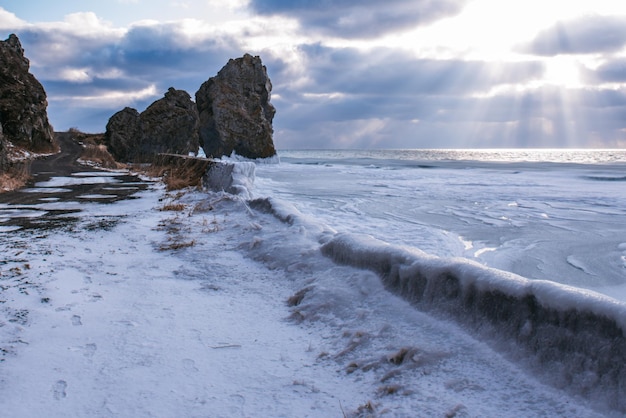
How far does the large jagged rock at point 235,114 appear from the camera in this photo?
40125 millimetres

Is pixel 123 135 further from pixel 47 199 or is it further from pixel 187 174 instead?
pixel 47 199

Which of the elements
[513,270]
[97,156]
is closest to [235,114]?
[97,156]

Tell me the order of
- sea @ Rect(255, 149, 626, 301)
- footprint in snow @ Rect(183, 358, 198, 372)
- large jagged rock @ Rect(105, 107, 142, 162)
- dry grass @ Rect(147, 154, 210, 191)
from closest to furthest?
footprint in snow @ Rect(183, 358, 198, 372), sea @ Rect(255, 149, 626, 301), dry grass @ Rect(147, 154, 210, 191), large jagged rock @ Rect(105, 107, 142, 162)

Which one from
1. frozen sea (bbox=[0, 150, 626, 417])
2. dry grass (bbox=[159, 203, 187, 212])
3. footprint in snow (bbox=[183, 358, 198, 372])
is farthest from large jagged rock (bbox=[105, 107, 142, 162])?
footprint in snow (bbox=[183, 358, 198, 372])

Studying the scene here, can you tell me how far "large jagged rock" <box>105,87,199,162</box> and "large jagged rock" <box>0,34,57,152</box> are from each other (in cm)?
483

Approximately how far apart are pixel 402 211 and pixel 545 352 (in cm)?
818

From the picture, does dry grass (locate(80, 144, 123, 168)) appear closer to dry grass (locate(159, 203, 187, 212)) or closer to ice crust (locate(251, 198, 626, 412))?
dry grass (locate(159, 203, 187, 212))

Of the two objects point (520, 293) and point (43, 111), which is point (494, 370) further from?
point (43, 111)

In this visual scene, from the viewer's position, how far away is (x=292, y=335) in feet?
9.14

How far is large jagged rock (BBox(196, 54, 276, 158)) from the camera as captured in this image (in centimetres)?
4012

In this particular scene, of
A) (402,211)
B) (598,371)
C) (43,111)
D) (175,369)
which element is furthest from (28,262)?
(43,111)

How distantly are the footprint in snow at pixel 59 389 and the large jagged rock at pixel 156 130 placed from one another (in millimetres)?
25835

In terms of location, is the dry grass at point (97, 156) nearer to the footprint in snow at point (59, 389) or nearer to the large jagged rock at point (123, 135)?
the large jagged rock at point (123, 135)

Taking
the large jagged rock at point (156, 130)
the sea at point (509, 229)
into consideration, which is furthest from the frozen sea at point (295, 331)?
the large jagged rock at point (156, 130)
